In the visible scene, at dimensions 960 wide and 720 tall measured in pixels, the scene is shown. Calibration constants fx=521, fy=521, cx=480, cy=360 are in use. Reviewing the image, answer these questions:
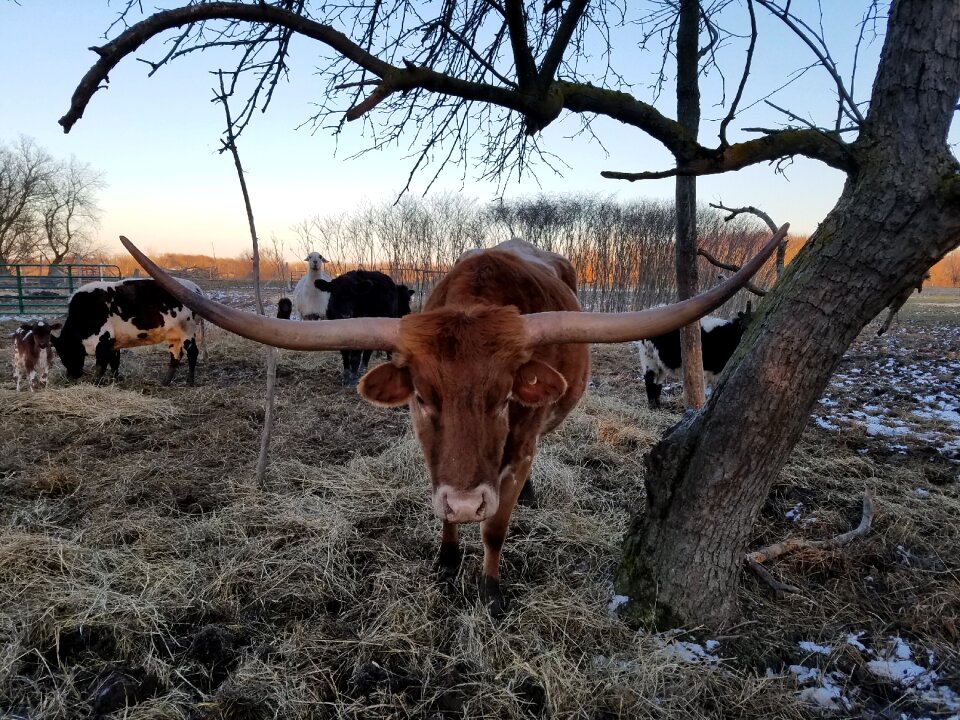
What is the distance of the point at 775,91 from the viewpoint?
2.47 metres

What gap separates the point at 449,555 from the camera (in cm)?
331

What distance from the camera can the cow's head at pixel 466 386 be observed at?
2.18m

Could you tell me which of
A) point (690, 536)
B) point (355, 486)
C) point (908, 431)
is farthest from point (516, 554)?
point (908, 431)

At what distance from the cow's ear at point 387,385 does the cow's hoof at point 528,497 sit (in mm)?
2128

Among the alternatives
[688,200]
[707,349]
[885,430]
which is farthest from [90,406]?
[885,430]

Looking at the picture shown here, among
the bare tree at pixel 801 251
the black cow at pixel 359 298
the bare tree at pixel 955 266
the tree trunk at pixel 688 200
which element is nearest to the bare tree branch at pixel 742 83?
the bare tree at pixel 801 251

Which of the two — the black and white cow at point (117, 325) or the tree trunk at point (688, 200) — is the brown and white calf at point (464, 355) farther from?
the black and white cow at point (117, 325)

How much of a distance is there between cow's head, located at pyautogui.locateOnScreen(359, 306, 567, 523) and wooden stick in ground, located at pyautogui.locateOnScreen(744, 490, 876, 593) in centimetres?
175

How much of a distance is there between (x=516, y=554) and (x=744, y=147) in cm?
271

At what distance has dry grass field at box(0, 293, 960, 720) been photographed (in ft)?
7.66

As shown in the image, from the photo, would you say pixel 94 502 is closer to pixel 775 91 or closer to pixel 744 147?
pixel 744 147

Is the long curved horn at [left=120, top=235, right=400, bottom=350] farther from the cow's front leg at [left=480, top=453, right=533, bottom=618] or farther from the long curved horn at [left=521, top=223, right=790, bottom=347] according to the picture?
the cow's front leg at [left=480, top=453, right=533, bottom=618]

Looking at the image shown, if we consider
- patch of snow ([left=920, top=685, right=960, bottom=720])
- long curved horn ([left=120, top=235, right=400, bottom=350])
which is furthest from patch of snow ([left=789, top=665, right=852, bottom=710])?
long curved horn ([left=120, top=235, right=400, bottom=350])

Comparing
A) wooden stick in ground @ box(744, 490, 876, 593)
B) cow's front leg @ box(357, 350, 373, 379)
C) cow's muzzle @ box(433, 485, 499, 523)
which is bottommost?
wooden stick in ground @ box(744, 490, 876, 593)
